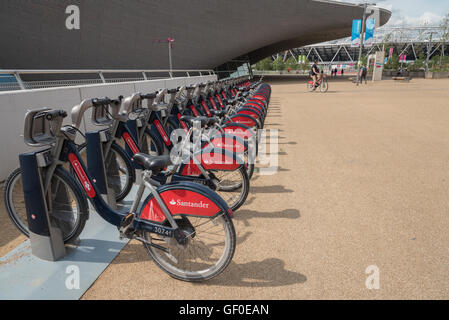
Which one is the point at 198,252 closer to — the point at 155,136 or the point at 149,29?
the point at 155,136

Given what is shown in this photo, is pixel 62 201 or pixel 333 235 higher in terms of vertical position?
pixel 62 201

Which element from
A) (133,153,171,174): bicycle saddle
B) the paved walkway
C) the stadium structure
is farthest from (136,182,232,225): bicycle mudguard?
the stadium structure

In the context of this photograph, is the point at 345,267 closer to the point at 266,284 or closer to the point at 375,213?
the point at 266,284

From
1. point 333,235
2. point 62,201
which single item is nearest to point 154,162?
point 62,201

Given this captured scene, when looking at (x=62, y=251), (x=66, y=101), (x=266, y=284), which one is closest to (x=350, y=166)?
(x=266, y=284)

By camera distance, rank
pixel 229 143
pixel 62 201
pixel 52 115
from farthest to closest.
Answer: pixel 229 143, pixel 62 201, pixel 52 115

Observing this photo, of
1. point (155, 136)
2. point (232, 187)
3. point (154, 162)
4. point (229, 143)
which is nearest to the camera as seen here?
point (154, 162)

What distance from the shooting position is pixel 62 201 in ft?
7.98

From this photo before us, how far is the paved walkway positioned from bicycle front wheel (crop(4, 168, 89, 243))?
46 centimetres

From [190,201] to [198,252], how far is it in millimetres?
677

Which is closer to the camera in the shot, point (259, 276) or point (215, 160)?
point (259, 276)

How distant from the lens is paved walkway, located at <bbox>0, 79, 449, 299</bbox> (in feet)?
6.98

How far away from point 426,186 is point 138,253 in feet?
11.9

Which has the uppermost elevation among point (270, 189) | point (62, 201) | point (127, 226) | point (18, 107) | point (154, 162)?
point (18, 107)
